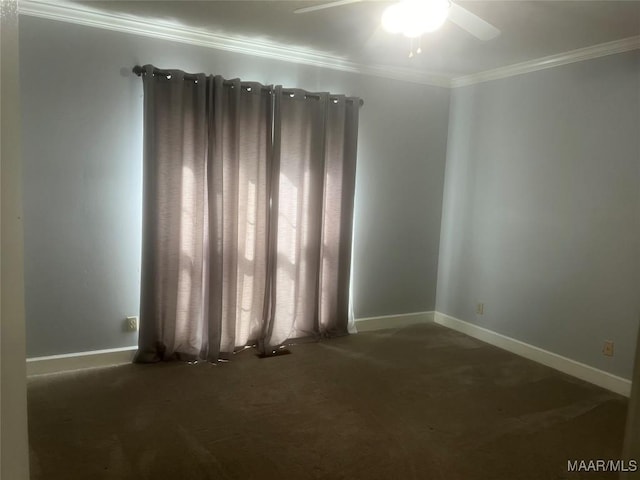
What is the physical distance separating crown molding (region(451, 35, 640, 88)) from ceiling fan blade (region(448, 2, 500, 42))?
4.59 ft

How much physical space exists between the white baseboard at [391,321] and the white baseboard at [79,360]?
77.2 inches

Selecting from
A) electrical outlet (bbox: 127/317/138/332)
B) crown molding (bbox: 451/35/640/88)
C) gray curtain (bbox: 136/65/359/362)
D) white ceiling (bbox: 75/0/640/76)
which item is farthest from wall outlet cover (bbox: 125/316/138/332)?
crown molding (bbox: 451/35/640/88)

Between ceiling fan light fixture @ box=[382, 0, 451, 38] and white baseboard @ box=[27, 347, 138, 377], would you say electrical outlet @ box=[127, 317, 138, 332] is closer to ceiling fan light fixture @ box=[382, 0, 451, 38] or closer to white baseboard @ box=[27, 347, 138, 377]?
white baseboard @ box=[27, 347, 138, 377]

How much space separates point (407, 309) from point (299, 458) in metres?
2.49

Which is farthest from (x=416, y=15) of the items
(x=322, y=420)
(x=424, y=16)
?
(x=322, y=420)

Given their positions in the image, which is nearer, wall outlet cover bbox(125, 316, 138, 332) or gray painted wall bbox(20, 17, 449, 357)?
gray painted wall bbox(20, 17, 449, 357)

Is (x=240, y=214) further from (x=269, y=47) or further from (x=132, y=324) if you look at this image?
(x=269, y=47)

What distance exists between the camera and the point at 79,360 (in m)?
3.24

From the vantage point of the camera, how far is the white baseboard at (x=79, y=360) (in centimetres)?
312

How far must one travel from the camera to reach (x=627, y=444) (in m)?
0.72

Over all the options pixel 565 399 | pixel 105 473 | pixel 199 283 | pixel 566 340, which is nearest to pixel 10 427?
pixel 105 473

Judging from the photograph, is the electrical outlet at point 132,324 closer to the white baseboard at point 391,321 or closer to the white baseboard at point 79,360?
the white baseboard at point 79,360

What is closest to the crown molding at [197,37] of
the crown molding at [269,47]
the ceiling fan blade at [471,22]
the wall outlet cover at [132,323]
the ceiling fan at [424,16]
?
the crown molding at [269,47]

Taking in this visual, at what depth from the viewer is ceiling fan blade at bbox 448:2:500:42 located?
213cm
